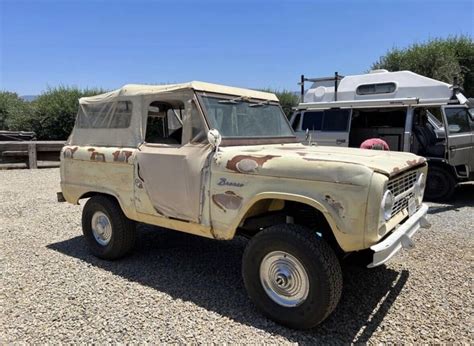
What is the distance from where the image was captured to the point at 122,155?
419cm

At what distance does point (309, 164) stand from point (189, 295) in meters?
1.78

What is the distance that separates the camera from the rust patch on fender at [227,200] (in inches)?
129

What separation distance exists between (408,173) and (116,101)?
3.25 m

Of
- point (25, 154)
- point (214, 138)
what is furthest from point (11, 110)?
point (214, 138)

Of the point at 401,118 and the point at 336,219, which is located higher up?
the point at 401,118

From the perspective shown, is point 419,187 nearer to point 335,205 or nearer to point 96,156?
point 335,205

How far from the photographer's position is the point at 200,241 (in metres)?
5.29

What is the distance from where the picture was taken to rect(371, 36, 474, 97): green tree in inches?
717

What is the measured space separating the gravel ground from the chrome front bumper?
0.69 metres

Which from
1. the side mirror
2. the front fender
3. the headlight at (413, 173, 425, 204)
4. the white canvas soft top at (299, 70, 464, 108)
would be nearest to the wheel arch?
the front fender

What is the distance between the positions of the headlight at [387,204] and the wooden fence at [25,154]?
12797 millimetres

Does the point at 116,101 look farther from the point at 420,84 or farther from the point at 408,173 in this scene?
the point at 420,84

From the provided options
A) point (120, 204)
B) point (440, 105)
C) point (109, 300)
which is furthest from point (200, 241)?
point (440, 105)

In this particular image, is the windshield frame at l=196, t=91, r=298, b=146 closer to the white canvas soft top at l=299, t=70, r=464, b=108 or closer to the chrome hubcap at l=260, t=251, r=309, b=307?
the chrome hubcap at l=260, t=251, r=309, b=307
